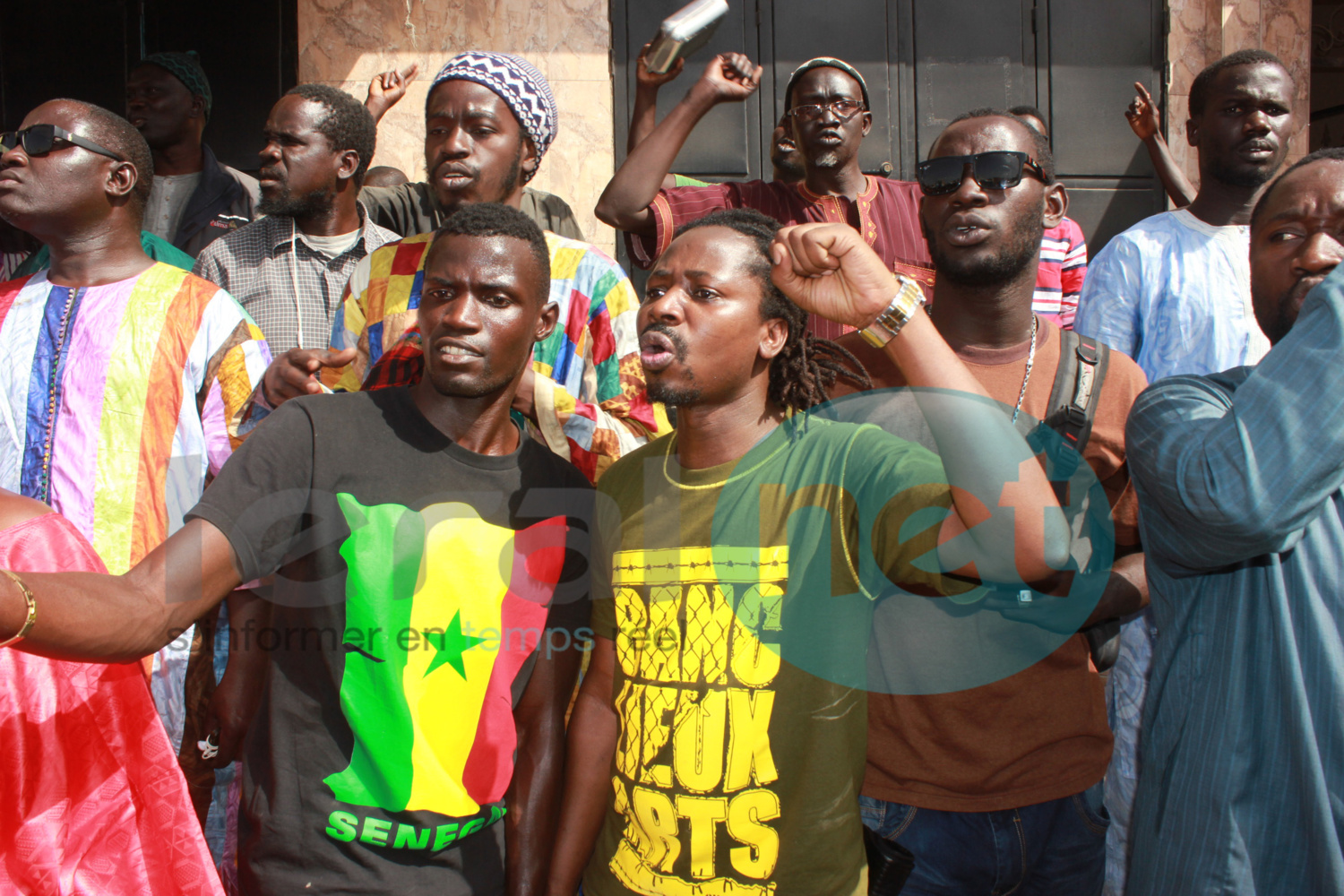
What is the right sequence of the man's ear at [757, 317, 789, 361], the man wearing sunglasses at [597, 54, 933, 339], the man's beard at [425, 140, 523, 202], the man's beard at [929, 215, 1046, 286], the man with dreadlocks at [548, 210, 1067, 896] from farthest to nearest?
1. the man wearing sunglasses at [597, 54, 933, 339]
2. the man's beard at [425, 140, 523, 202]
3. the man's beard at [929, 215, 1046, 286]
4. the man's ear at [757, 317, 789, 361]
5. the man with dreadlocks at [548, 210, 1067, 896]

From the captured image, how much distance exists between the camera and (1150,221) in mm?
3129

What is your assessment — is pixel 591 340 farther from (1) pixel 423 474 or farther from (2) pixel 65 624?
(2) pixel 65 624

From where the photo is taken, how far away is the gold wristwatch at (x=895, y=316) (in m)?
1.68

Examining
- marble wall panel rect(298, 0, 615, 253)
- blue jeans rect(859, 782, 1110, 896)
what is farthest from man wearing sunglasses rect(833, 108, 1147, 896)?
marble wall panel rect(298, 0, 615, 253)

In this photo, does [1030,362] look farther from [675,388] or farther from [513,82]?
[513,82]

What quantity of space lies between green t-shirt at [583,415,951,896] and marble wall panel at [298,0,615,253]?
393 cm

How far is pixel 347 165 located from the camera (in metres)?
3.48

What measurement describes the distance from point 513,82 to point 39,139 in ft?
4.28

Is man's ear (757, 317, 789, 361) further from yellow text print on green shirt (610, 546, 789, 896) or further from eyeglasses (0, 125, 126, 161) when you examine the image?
eyeglasses (0, 125, 126, 161)

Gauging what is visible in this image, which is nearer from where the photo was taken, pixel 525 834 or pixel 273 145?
pixel 525 834

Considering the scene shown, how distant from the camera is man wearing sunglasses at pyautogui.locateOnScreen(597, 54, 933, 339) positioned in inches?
127

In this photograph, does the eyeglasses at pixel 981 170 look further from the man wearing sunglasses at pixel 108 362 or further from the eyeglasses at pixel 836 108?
the man wearing sunglasses at pixel 108 362

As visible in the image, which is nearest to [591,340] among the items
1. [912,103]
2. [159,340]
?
[159,340]

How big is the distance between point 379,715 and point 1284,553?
1607mm
